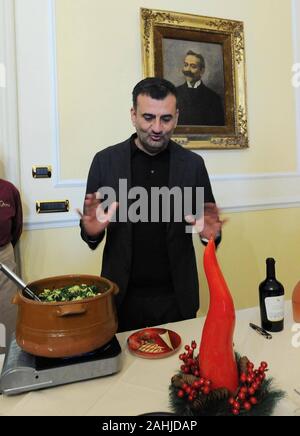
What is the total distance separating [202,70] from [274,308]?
181cm

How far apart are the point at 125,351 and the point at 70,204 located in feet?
4.29

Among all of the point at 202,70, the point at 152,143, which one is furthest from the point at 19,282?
the point at 202,70

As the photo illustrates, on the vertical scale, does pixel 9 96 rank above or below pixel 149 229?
above

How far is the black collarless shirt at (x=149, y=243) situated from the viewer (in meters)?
1.63

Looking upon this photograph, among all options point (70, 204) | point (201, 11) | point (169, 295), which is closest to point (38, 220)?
point (70, 204)

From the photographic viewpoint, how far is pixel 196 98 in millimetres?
2455

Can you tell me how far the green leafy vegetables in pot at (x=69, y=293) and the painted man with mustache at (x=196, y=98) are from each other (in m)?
1.64

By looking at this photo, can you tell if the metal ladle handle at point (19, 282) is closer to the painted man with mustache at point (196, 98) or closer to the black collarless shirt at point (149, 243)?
the black collarless shirt at point (149, 243)

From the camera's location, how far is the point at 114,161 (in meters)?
1.65

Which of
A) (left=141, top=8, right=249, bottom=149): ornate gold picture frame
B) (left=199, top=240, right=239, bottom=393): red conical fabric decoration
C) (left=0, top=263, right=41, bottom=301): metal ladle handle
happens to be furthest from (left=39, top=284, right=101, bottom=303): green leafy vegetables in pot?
(left=141, top=8, right=249, bottom=149): ornate gold picture frame

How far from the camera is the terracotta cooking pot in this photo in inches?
33.1

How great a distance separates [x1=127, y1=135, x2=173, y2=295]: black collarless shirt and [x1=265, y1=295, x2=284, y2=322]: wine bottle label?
567 millimetres

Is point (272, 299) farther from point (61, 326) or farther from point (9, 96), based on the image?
point (9, 96)

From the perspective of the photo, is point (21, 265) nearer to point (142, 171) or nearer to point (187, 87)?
point (142, 171)
